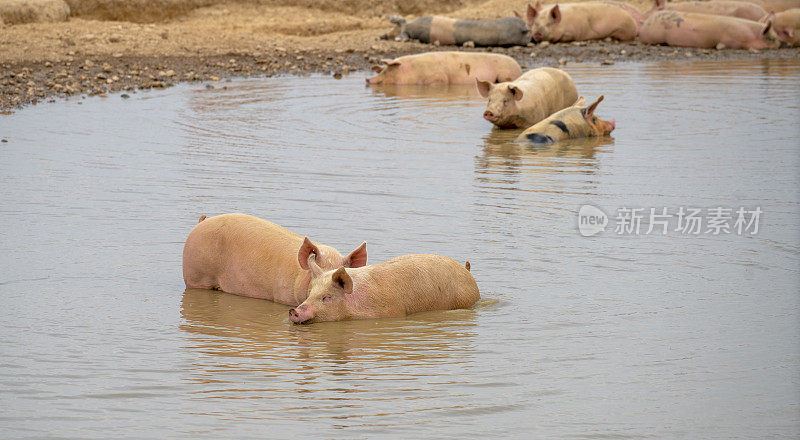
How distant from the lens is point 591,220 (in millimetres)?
8109

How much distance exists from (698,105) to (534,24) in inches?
341

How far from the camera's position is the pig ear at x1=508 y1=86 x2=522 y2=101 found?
41.4ft

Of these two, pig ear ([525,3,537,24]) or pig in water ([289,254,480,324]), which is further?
pig ear ([525,3,537,24])

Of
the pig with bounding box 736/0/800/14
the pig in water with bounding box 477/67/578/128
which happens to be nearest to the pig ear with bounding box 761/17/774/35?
the pig with bounding box 736/0/800/14

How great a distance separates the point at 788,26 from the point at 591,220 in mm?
16255

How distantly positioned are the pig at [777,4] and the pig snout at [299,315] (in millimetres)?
21052

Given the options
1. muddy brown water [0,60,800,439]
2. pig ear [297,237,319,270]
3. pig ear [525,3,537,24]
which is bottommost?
muddy brown water [0,60,800,439]

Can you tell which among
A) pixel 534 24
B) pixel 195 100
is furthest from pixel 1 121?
pixel 534 24

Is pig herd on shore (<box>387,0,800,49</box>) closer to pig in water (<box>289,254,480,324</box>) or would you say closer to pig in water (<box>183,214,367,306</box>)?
pig in water (<box>183,214,367,306</box>)

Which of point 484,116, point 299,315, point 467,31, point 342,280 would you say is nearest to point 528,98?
point 484,116

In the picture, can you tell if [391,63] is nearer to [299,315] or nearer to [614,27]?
[614,27]

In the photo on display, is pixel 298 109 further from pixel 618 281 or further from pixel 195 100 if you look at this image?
pixel 618 281

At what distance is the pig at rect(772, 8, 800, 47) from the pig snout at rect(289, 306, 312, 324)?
18.7 m

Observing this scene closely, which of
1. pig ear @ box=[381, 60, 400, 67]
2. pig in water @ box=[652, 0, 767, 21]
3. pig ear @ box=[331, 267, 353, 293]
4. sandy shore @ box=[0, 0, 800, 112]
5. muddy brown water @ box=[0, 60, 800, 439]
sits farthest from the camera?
pig in water @ box=[652, 0, 767, 21]
